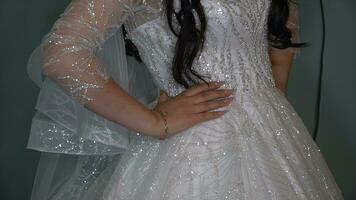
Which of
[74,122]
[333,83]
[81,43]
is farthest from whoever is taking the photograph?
[333,83]

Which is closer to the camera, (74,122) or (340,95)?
(74,122)

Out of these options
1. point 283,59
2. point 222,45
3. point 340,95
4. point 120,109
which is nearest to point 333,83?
point 340,95

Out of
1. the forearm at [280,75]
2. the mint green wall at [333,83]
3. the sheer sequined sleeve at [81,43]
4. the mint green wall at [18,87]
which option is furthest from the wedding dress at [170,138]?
the mint green wall at [333,83]

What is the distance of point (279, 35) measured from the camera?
972mm

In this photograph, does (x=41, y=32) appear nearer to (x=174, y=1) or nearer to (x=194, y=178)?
(x=174, y=1)

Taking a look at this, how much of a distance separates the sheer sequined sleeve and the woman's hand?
134 mm

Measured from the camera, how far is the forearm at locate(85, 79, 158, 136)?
0.75 meters

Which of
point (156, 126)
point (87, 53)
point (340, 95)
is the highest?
point (87, 53)

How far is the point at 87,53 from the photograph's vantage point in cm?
72

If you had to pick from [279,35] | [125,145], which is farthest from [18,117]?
[279,35]

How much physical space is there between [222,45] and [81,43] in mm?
252

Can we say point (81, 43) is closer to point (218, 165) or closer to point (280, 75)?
point (218, 165)

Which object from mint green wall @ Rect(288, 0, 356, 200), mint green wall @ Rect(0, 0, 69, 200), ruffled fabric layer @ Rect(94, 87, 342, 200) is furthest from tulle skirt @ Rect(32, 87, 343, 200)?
mint green wall @ Rect(288, 0, 356, 200)

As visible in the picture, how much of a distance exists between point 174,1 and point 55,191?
0.44m
